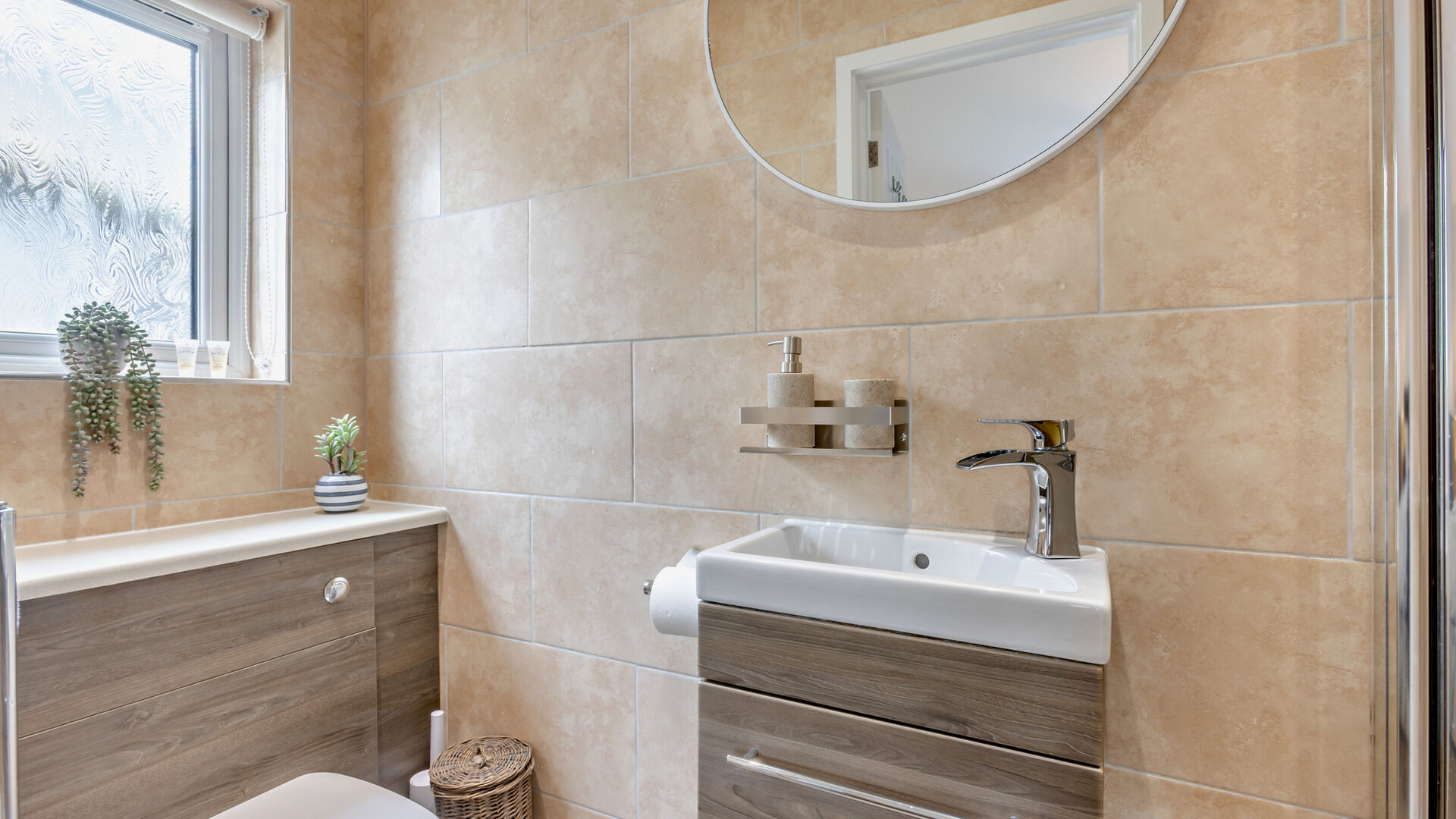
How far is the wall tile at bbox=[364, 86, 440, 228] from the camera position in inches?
66.6

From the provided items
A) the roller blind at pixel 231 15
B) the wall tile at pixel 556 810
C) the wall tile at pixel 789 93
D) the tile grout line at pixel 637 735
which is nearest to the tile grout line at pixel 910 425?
the wall tile at pixel 789 93

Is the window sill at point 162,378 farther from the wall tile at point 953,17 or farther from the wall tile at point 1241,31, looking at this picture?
the wall tile at point 1241,31

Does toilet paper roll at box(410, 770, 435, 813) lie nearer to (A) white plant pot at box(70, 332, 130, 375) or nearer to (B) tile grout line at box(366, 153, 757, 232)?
(A) white plant pot at box(70, 332, 130, 375)

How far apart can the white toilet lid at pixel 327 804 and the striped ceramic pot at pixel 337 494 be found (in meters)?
0.58

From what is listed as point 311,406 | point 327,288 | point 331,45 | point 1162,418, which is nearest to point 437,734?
point 311,406

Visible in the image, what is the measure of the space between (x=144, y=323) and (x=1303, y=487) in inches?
87.1

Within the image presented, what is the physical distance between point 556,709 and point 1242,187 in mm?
1586

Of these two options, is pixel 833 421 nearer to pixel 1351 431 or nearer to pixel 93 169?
pixel 1351 431

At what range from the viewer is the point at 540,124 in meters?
1.52

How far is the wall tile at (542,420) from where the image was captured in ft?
4.67

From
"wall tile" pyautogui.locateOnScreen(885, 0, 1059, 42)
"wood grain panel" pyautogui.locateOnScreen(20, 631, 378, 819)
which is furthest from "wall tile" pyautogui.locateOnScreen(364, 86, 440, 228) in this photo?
"wall tile" pyautogui.locateOnScreen(885, 0, 1059, 42)

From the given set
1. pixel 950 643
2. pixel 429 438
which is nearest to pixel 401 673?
pixel 429 438

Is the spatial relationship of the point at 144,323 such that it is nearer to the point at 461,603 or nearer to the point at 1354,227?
the point at 461,603

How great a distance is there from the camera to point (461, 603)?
1.65m
